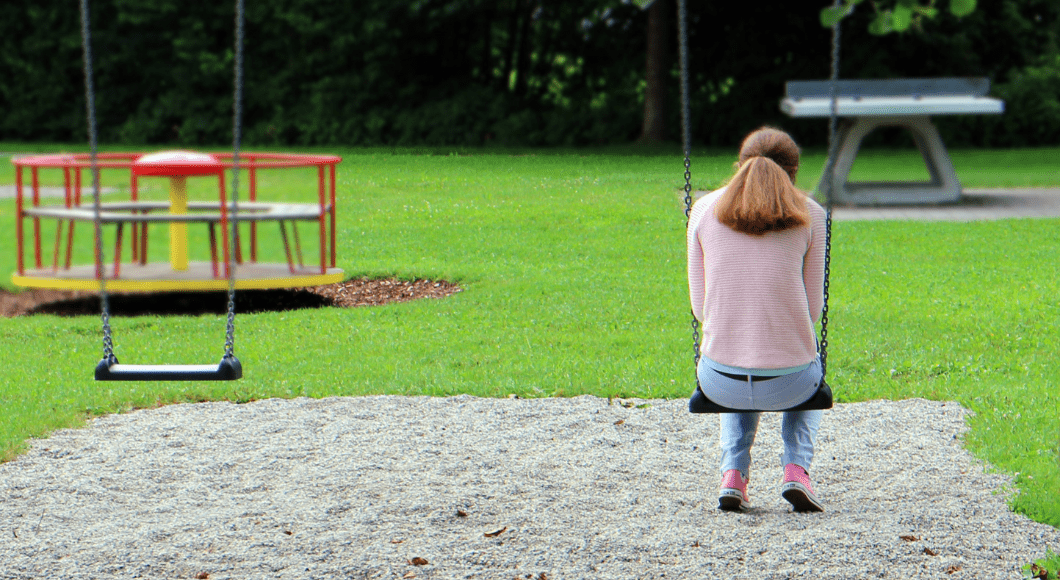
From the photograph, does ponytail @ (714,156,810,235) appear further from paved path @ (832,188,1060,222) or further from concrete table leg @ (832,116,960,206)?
concrete table leg @ (832,116,960,206)

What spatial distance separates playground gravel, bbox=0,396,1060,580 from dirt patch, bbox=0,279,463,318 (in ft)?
10.2

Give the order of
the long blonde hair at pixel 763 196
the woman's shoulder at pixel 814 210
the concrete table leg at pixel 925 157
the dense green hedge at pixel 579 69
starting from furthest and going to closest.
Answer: the dense green hedge at pixel 579 69, the concrete table leg at pixel 925 157, the woman's shoulder at pixel 814 210, the long blonde hair at pixel 763 196

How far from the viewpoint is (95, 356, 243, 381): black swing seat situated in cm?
405

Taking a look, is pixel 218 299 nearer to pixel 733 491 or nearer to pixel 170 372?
pixel 170 372

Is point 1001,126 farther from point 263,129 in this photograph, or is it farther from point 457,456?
point 457,456

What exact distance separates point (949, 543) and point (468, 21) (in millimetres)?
18222

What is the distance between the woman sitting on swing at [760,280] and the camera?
3.80 metres

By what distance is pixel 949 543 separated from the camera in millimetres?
4031

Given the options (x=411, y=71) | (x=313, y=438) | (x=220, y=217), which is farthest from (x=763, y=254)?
(x=411, y=71)

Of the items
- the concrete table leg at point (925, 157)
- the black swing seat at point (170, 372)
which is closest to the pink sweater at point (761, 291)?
the black swing seat at point (170, 372)

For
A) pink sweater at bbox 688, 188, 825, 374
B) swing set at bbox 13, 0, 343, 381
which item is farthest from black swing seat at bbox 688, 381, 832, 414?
swing set at bbox 13, 0, 343, 381

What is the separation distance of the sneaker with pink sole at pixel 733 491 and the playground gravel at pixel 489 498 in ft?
0.17

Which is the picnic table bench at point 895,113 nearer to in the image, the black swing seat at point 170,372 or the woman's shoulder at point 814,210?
the woman's shoulder at point 814,210

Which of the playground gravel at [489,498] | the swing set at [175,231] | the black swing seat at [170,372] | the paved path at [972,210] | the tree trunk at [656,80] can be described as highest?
the tree trunk at [656,80]
